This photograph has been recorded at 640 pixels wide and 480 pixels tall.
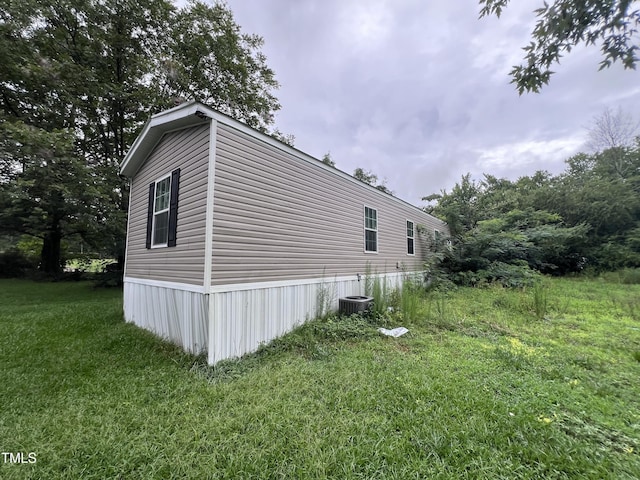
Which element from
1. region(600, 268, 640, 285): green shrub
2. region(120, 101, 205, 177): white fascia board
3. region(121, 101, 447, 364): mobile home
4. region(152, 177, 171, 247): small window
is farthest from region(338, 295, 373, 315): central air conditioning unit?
region(600, 268, 640, 285): green shrub

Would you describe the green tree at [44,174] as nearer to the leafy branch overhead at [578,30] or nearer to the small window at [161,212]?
the small window at [161,212]

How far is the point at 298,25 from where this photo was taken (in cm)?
798

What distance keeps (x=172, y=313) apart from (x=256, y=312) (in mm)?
1426

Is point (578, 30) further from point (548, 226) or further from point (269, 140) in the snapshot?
point (548, 226)

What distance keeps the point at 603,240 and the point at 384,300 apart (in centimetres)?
1480

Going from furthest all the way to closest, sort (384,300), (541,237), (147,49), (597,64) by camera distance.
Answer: (541,237), (147,49), (384,300), (597,64)

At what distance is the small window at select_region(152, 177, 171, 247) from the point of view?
15.7ft

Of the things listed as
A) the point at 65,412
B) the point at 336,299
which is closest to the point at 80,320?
the point at 65,412

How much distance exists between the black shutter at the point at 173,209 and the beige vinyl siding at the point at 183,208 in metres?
0.10

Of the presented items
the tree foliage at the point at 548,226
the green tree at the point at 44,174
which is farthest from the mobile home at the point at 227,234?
the tree foliage at the point at 548,226

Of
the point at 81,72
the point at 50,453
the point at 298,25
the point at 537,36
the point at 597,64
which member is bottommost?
the point at 50,453

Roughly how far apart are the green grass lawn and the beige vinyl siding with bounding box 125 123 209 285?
1.22 metres

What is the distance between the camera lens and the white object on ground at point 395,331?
4.54m

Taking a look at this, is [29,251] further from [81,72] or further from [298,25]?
[298,25]
